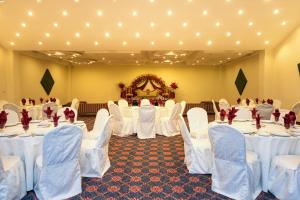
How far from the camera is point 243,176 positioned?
9.31ft

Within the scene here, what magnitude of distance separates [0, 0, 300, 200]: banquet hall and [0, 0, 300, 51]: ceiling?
0.03 meters

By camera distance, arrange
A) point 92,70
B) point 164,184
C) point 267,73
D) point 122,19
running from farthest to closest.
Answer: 1. point 92,70
2. point 267,73
3. point 122,19
4. point 164,184

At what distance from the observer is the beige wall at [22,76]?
857 cm

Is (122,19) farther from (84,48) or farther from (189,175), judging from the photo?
(189,175)

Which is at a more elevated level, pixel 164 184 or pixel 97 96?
pixel 97 96

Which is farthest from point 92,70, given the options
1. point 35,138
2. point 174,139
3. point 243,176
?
point 243,176

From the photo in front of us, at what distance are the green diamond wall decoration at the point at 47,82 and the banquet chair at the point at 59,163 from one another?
29.9 ft

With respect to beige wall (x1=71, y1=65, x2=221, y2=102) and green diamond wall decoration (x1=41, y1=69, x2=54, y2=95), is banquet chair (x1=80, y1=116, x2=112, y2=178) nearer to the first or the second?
green diamond wall decoration (x1=41, y1=69, x2=54, y2=95)

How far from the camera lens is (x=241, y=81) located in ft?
39.4

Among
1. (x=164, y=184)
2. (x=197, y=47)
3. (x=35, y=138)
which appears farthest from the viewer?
(x=197, y=47)

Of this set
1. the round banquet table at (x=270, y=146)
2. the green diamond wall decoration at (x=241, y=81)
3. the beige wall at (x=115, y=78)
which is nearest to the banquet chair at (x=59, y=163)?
the round banquet table at (x=270, y=146)

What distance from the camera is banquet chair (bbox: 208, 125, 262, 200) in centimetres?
280

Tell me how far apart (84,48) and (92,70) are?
5.37 m

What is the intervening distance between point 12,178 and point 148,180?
174 cm
